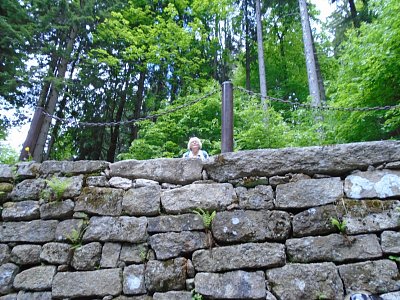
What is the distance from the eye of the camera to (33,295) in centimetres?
291

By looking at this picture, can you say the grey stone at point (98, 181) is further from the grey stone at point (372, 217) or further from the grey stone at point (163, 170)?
the grey stone at point (372, 217)

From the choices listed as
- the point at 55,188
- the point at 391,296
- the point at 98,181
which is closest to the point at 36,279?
the point at 55,188

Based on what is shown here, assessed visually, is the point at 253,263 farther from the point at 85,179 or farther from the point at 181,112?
the point at 181,112

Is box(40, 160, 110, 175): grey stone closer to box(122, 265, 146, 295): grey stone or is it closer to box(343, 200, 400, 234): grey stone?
box(122, 265, 146, 295): grey stone

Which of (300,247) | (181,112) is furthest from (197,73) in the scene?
(300,247)

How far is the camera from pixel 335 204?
2.76 m

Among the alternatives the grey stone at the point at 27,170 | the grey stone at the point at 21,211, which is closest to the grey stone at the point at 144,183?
the grey stone at the point at 21,211

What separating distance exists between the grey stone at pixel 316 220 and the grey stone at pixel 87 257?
200cm

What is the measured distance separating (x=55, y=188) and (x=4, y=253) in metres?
0.87

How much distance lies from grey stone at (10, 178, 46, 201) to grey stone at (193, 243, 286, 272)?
6.67ft

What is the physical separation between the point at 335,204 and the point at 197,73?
34.4ft

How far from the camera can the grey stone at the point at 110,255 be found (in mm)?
2887

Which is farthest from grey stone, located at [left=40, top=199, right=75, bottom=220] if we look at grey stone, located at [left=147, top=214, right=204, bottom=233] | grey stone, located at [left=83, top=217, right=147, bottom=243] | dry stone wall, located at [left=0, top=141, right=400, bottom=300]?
grey stone, located at [left=147, top=214, right=204, bottom=233]

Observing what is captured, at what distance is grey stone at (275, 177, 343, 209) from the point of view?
9.16 ft
